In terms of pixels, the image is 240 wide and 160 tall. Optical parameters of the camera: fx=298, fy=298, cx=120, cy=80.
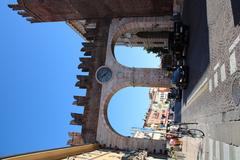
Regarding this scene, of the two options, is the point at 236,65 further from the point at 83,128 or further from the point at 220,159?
the point at 83,128

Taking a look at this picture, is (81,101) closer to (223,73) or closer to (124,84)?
(124,84)

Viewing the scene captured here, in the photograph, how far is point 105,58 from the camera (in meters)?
20.0

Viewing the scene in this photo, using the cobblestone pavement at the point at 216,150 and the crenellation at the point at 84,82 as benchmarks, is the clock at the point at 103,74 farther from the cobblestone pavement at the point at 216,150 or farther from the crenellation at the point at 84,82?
the cobblestone pavement at the point at 216,150

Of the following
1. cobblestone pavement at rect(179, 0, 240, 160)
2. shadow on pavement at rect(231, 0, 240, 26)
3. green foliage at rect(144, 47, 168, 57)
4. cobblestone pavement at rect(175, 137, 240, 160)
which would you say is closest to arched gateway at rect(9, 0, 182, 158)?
cobblestone pavement at rect(179, 0, 240, 160)

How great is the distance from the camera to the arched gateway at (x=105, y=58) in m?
18.7

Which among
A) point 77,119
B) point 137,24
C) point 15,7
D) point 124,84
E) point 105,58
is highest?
point 15,7

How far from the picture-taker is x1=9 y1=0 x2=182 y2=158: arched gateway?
18.7m

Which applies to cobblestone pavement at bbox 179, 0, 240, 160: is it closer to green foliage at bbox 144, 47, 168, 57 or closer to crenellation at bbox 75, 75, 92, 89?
crenellation at bbox 75, 75, 92, 89

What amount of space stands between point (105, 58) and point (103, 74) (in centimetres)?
115

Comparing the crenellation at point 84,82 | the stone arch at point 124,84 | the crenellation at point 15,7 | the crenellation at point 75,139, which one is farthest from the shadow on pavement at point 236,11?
the crenellation at point 15,7

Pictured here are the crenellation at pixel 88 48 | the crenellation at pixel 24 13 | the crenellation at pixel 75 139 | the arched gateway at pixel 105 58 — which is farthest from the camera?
the crenellation at pixel 24 13

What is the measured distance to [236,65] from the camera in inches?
219

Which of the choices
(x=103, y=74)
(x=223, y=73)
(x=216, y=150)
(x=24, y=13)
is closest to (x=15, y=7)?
(x=24, y=13)

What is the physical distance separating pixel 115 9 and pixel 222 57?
13.7 meters
